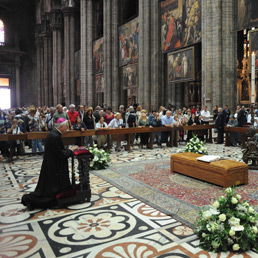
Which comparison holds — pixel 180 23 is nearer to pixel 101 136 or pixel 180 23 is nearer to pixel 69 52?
pixel 101 136

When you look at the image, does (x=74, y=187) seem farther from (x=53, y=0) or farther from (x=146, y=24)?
(x=53, y=0)

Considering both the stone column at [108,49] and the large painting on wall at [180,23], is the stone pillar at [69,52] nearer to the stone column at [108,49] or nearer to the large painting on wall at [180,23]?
the stone column at [108,49]

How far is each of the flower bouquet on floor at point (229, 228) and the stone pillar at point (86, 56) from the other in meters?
24.0

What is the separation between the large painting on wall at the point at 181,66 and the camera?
15.7 metres

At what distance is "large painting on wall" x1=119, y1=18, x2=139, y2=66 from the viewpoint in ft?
66.2

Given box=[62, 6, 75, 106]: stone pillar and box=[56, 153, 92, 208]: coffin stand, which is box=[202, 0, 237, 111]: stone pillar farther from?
box=[62, 6, 75, 106]: stone pillar

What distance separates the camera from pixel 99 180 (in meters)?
6.22

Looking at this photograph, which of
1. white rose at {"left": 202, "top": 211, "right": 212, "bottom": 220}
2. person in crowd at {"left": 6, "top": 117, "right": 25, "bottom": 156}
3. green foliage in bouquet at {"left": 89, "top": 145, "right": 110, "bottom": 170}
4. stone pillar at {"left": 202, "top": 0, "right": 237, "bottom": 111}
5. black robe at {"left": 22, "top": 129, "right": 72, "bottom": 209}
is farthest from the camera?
stone pillar at {"left": 202, "top": 0, "right": 237, "bottom": 111}

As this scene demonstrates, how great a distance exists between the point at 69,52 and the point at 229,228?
98.4ft

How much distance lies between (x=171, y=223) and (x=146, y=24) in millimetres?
16755

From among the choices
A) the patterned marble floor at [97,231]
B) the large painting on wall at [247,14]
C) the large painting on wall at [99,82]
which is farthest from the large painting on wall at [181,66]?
the patterned marble floor at [97,231]

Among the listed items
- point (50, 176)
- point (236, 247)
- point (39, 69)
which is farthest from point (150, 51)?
point (39, 69)

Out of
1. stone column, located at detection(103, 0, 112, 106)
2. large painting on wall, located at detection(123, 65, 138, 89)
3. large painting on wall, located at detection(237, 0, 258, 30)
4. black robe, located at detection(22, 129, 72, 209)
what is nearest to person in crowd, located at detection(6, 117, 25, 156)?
black robe, located at detection(22, 129, 72, 209)

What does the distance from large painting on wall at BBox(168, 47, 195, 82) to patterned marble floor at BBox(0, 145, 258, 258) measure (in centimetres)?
1204
